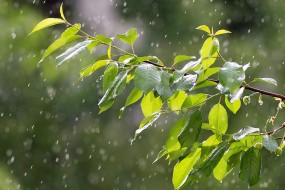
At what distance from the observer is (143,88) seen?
1153 mm

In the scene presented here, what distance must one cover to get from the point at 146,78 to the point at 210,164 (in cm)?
18

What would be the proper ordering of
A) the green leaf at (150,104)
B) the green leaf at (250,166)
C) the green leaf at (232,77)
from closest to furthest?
the green leaf at (232,77)
the green leaf at (250,166)
the green leaf at (150,104)

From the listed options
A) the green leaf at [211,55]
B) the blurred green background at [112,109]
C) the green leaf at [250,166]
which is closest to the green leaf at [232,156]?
the green leaf at [250,166]

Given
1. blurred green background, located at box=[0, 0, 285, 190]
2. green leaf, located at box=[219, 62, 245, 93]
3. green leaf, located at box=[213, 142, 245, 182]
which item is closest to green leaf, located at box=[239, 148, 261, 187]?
green leaf, located at box=[213, 142, 245, 182]

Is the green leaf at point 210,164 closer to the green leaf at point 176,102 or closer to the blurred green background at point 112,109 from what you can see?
the green leaf at point 176,102

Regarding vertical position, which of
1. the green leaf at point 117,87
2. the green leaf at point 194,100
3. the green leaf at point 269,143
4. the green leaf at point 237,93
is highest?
the green leaf at point 117,87

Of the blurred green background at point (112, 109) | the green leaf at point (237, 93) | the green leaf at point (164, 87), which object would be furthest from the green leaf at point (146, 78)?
the blurred green background at point (112, 109)

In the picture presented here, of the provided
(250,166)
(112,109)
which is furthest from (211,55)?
(112,109)

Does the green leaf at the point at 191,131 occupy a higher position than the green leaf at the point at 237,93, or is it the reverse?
the green leaf at the point at 237,93

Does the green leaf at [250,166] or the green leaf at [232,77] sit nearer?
the green leaf at [232,77]

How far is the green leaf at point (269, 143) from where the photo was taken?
1181 millimetres

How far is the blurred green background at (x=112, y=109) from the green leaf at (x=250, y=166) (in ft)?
13.5

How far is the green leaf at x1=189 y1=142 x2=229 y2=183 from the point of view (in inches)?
47.8

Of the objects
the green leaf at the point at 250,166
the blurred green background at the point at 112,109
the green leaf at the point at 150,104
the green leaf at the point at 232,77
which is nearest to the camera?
the green leaf at the point at 232,77
